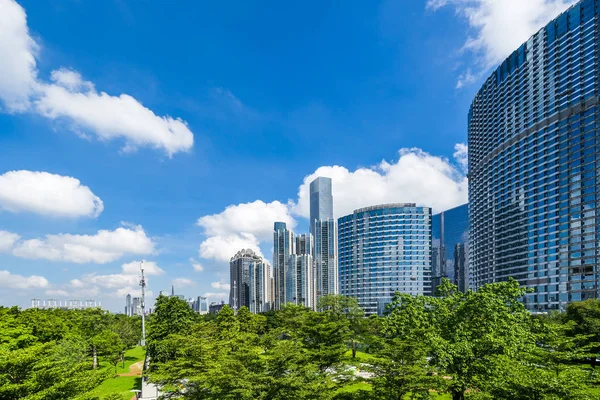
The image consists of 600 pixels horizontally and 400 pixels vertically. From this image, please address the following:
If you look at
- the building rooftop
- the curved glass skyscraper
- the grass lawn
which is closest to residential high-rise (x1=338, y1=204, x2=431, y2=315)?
the building rooftop

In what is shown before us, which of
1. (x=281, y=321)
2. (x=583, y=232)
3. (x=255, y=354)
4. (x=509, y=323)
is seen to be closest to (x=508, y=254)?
(x=583, y=232)

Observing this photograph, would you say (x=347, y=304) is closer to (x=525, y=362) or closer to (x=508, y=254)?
(x=525, y=362)

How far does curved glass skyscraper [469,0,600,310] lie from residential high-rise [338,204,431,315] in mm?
23764

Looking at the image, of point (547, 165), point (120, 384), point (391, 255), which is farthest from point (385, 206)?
point (120, 384)

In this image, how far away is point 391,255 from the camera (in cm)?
14500

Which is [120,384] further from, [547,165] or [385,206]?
[385,206]

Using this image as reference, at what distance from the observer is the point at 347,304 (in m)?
68.1

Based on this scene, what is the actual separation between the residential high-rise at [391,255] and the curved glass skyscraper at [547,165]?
78.0 ft

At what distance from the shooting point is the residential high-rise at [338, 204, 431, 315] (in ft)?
468

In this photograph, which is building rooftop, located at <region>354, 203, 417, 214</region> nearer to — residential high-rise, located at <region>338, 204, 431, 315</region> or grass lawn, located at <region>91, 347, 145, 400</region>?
residential high-rise, located at <region>338, 204, 431, 315</region>

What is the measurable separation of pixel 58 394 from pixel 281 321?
61.7m

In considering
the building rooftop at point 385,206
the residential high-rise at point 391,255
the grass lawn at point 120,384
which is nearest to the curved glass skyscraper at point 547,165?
the residential high-rise at point 391,255

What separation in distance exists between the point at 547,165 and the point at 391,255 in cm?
6531

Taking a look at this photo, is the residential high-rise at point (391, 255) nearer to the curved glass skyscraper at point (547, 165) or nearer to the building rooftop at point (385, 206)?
the building rooftop at point (385, 206)
